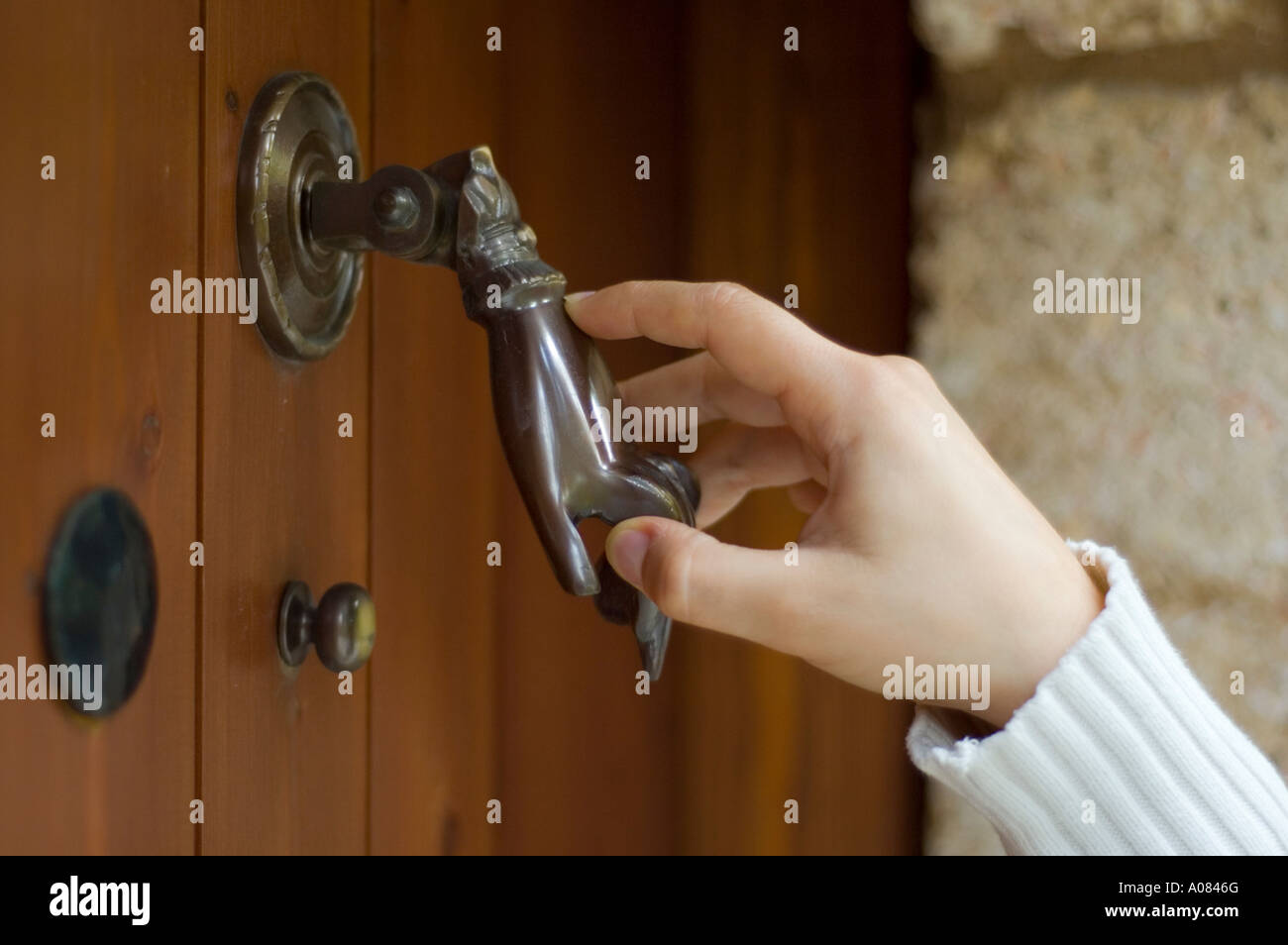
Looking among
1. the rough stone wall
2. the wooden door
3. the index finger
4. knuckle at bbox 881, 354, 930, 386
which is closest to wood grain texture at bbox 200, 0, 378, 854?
the wooden door

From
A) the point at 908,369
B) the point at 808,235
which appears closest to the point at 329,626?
the point at 908,369

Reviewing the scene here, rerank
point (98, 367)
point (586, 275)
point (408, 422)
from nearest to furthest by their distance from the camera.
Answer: point (98, 367)
point (408, 422)
point (586, 275)

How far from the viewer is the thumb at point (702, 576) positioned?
0.39m

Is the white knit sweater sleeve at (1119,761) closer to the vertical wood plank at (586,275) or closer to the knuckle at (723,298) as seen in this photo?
the knuckle at (723,298)

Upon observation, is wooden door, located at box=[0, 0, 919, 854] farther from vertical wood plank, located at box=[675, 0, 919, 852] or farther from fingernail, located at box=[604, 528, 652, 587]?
fingernail, located at box=[604, 528, 652, 587]

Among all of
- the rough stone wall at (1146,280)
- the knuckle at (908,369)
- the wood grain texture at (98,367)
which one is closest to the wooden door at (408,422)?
the wood grain texture at (98,367)

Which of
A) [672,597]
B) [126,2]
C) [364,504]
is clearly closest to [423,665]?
[364,504]

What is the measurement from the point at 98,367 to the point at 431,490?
0.81ft

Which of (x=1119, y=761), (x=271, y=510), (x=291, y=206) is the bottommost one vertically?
(x=1119, y=761)

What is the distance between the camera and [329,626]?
46 centimetres

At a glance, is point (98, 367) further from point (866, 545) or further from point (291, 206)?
point (866, 545)

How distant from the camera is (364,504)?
535 mm

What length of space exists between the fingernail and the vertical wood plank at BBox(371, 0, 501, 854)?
0.19m

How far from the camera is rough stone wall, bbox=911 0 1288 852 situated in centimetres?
60
